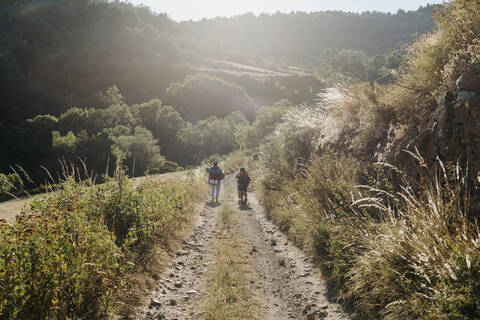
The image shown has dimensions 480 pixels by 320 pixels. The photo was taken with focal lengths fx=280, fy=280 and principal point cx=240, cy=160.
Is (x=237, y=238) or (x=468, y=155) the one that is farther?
(x=237, y=238)

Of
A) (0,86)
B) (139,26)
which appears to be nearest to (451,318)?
(0,86)

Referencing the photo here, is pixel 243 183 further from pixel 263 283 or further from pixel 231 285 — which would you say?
pixel 231 285

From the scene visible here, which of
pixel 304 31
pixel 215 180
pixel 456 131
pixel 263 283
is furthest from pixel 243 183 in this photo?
pixel 304 31

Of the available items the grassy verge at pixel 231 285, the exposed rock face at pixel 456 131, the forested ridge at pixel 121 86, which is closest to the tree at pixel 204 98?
the forested ridge at pixel 121 86

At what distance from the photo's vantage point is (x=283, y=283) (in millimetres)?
4988

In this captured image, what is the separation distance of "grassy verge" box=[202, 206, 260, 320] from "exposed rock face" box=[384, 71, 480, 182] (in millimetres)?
3482

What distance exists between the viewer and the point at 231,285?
4734mm

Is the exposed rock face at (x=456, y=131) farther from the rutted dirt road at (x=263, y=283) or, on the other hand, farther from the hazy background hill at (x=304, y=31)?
the hazy background hill at (x=304, y=31)

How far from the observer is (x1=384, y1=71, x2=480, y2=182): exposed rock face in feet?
12.5

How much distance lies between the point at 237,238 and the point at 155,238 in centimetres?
223

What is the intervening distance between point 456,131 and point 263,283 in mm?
3892

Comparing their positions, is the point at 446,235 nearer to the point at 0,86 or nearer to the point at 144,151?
the point at 144,151

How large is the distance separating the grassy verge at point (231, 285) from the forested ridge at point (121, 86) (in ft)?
50.4

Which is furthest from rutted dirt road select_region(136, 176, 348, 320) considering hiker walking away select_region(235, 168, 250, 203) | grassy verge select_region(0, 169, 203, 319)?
hiker walking away select_region(235, 168, 250, 203)
